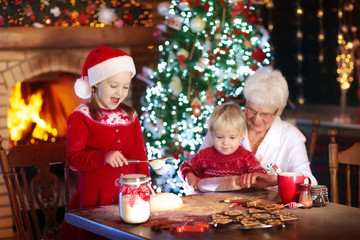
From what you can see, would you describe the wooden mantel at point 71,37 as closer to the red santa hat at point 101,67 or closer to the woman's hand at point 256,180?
the red santa hat at point 101,67

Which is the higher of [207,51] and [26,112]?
[207,51]

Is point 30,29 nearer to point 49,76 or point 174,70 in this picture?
point 49,76

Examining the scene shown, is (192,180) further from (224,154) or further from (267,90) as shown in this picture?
(267,90)

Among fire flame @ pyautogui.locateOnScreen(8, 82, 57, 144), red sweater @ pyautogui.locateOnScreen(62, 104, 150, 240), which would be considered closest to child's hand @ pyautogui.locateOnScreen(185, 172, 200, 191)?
red sweater @ pyautogui.locateOnScreen(62, 104, 150, 240)

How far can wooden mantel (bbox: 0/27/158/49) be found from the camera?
4184mm

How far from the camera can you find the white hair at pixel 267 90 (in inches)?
116

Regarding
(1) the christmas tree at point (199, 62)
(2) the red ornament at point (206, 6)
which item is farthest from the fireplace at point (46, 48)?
(2) the red ornament at point (206, 6)

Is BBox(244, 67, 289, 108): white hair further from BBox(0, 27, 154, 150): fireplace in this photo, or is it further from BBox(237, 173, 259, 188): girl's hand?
BBox(0, 27, 154, 150): fireplace

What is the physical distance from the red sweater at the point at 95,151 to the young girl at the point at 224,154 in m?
0.26

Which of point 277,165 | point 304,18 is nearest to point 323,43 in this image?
point 304,18

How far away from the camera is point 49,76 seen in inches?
188

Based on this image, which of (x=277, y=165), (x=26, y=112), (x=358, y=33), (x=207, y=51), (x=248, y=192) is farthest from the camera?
(x=358, y=33)

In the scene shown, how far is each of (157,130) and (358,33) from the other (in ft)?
13.8

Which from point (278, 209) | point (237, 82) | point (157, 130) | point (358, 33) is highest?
point (358, 33)
